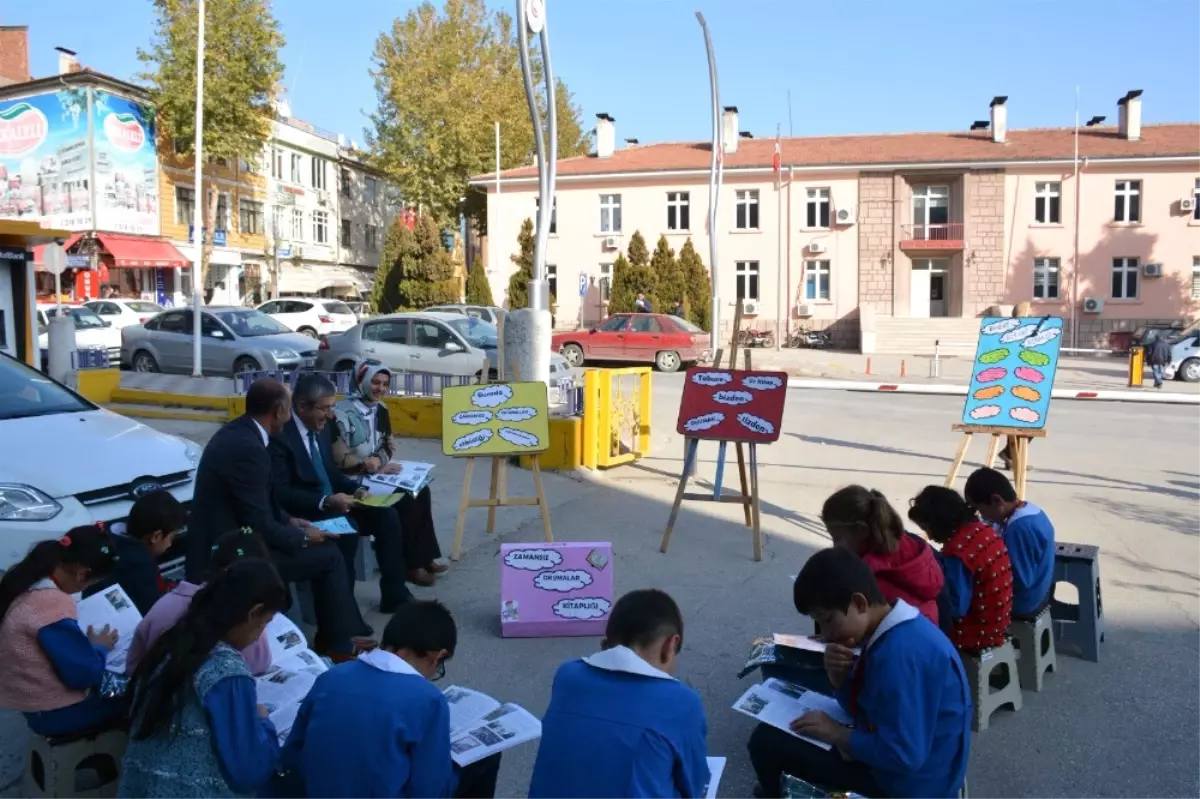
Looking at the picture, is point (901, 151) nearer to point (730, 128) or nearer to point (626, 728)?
point (730, 128)

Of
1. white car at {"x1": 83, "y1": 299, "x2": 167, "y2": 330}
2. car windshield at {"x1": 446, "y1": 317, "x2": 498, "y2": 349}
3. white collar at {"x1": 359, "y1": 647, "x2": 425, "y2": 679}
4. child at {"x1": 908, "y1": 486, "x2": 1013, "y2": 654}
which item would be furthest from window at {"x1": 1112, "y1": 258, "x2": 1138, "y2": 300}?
white collar at {"x1": 359, "y1": 647, "x2": 425, "y2": 679}

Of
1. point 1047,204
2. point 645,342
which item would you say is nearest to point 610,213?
point 645,342

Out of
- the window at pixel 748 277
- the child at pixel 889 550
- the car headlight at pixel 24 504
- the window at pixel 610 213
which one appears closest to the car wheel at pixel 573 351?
the window at pixel 748 277

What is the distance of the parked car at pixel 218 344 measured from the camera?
61.9 ft

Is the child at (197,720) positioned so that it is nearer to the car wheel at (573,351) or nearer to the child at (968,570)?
the child at (968,570)

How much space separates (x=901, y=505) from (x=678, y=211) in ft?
108

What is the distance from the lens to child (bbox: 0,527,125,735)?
346 centimetres

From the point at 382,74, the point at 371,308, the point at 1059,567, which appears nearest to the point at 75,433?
the point at 1059,567

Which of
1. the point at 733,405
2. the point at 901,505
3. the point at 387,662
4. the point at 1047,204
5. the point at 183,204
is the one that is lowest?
the point at 901,505

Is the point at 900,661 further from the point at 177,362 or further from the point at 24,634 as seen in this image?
the point at 177,362

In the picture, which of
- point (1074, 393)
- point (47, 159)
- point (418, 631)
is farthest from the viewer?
point (47, 159)

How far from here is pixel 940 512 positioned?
445 cm

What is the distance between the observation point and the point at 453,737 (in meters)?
3.38

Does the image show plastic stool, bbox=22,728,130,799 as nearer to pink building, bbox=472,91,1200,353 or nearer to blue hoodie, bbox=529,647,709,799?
blue hoodie, bbox=529,647,709,799
